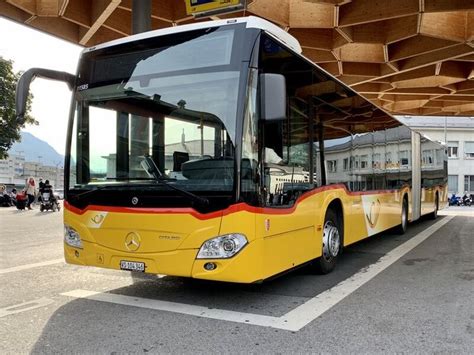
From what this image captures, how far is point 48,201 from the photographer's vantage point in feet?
70.9

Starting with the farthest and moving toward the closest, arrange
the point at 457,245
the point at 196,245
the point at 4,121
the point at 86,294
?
the point at 4,121
the point at 457,245
the point at 86,294
the point at 196,245

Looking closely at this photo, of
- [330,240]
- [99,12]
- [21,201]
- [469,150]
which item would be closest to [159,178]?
[330,240]

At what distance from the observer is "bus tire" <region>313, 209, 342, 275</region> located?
22.5 feet

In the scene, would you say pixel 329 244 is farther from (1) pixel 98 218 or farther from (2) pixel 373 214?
(1) pixel 98 218

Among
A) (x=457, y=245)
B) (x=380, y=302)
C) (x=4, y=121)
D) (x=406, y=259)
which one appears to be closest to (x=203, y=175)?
(x=380, y=302)

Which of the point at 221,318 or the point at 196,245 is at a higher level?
the point at 196,245

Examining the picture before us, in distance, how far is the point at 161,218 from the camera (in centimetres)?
505

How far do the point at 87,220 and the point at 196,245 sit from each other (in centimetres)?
145

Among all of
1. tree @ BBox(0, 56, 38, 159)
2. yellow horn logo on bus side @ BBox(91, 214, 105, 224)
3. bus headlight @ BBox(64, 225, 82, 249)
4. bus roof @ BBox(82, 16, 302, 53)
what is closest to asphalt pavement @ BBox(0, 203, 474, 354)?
bus headlight @ BBox(64, 225, 82, 249)

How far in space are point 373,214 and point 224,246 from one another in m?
5.35

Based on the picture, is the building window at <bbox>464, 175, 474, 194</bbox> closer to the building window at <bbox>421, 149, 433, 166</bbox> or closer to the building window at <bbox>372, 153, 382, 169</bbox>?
the building window at <bbox>421, 149, 433, 166</bbox>

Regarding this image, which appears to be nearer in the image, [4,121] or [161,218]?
[161,218]

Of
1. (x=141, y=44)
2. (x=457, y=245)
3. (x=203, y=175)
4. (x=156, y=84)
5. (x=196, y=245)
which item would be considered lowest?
(x=457, y=245)

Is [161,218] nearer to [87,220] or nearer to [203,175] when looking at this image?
[203,175]
